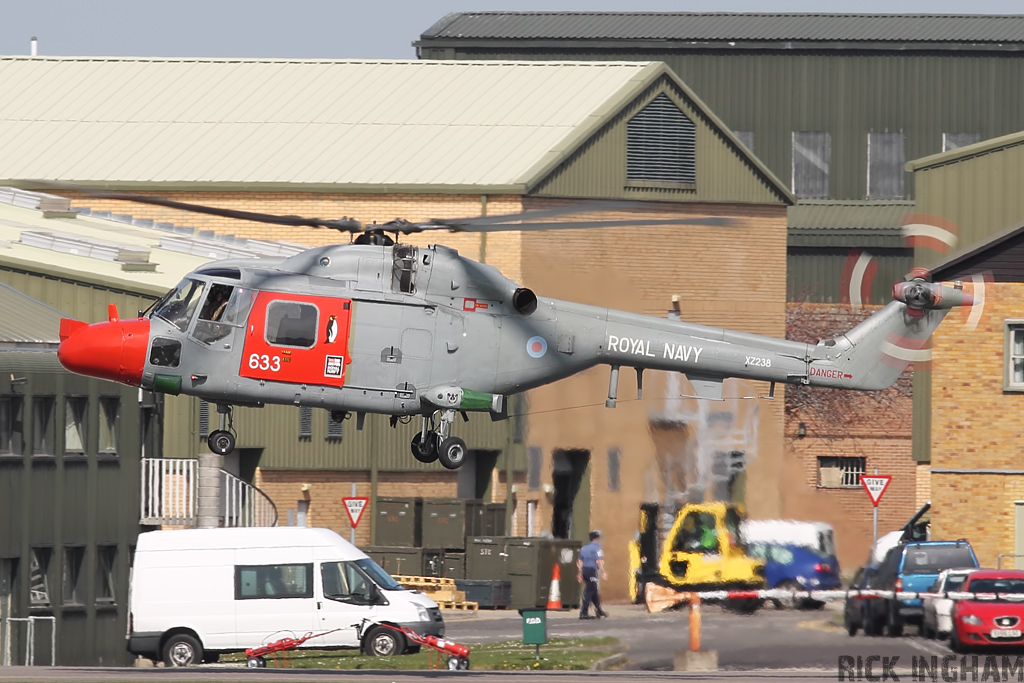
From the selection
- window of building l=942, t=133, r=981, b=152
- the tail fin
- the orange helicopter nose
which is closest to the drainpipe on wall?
the orange helicopter nose

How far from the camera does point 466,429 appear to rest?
51.8 m

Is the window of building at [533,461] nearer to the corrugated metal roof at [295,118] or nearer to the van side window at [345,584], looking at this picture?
the van side window at [345,584]

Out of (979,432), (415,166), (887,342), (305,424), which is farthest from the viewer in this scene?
(415,166)

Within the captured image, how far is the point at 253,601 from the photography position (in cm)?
3597

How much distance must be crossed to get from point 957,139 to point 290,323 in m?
56.3

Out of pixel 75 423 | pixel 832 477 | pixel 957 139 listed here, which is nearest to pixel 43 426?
pixel 75 423

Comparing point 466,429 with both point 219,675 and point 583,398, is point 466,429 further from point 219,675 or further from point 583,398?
point 219,675

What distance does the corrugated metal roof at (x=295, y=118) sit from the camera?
5859 centimetres

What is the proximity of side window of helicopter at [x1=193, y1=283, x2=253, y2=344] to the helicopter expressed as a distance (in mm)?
15

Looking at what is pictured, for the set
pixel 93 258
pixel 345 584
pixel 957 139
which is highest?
pixel 957 139

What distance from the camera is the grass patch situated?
35.7m

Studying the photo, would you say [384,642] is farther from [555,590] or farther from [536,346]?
[555,590]

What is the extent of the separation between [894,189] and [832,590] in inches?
1940

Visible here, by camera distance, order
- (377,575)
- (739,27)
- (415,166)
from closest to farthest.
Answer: (377,575) → (415,166) → (739,27)
